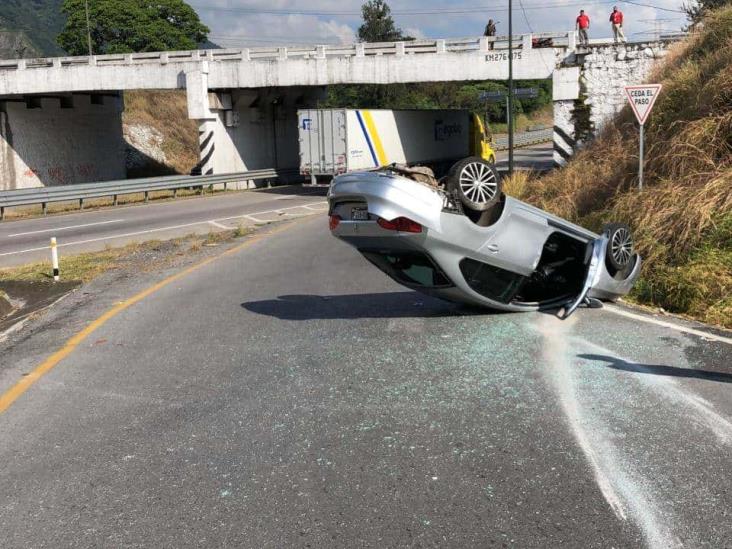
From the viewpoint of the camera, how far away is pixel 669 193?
35.5 ft

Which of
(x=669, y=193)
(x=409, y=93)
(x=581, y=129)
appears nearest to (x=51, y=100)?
(x=581, y=129)

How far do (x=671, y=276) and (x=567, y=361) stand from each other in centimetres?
341

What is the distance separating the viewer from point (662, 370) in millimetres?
5957

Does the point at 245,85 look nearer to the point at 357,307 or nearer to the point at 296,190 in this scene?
the point at 296,190

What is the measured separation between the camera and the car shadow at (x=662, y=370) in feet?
18.9

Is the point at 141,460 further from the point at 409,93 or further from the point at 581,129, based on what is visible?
the point at 409,93

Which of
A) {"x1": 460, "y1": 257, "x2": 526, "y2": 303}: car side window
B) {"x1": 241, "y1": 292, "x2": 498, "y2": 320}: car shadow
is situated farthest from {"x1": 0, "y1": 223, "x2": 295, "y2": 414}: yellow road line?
{"x1": 460, "y1": 257, "x2": 526, "y2": 303}: car side window

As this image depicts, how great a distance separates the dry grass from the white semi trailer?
23.2 m

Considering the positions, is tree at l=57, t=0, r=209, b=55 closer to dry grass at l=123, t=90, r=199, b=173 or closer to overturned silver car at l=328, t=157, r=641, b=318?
dry grass at l=123, t=90, r=199, b=173

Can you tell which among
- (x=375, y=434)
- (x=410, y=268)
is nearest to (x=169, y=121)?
(x=410, y=268)

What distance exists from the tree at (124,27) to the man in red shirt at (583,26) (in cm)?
7037

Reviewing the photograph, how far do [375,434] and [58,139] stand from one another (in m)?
40.7

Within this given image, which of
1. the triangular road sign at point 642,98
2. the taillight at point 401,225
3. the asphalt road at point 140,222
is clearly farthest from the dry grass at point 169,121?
the taillight at point 401,225

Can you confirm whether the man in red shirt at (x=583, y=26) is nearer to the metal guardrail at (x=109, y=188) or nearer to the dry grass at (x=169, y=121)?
the metal guardrail at (x=109, y=188)
